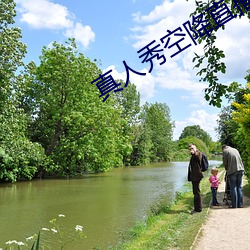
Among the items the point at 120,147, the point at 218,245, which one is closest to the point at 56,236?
the point at 218,245

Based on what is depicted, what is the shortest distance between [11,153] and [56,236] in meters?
13.4

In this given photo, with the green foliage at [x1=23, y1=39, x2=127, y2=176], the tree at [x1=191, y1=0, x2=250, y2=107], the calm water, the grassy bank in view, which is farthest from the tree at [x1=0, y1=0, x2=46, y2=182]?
the tree at [x1=191, y1=0, x2=250, y2=107]

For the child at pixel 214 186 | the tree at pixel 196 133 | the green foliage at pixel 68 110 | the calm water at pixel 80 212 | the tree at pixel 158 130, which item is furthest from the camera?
the tree at pixel 196 133

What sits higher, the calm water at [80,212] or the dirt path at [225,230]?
the dirt path at [225,230]

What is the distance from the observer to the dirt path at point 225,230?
250 inches

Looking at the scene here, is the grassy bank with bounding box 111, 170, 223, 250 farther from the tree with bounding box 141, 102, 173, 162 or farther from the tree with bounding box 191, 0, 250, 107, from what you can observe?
the tree with bounding box 141, 102, 173, 162

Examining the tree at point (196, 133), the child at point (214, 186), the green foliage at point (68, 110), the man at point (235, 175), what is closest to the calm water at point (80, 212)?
the child at point (214, 186)

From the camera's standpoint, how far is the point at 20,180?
2606cm

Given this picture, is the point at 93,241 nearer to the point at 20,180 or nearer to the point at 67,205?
the point at 67,205

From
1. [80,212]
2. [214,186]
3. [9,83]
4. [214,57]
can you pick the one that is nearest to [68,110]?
[9,83]

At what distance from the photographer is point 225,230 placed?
7.39 metres

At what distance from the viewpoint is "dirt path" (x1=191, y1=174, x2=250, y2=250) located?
635 cm

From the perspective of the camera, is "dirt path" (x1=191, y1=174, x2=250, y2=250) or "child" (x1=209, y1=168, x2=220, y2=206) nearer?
"dirt path" (x1=191, y1=174, x2=250, y2=250)

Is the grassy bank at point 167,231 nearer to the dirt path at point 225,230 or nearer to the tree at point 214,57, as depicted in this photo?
the dirt path at point 225,230
